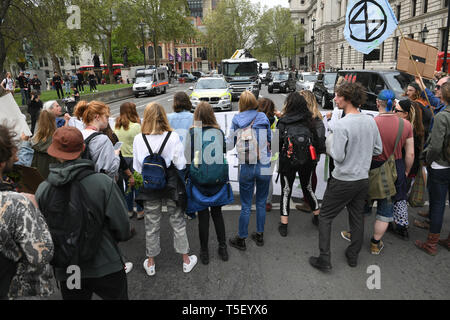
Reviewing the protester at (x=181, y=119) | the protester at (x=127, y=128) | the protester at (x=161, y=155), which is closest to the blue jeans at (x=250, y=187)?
the protester at (x=161, y=155)

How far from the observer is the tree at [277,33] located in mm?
75887

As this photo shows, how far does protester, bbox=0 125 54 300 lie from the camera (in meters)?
1.62

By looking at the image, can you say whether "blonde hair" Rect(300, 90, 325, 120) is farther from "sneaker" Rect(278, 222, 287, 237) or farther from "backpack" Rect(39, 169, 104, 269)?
"backpack" Rect(39, 169, 104, 269)

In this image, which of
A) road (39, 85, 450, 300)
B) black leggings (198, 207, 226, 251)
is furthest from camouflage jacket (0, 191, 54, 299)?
black leggings (198, 207, 226, 251)

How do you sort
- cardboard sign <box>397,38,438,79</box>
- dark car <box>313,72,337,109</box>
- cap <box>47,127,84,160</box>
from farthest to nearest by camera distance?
dark car <box>313,72,337,109</box>
cardboard sign <box>397,38,438,79</box>
cap <box>47,127,84,160</box>

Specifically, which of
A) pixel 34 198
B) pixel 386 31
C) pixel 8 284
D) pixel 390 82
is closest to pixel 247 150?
pixel 34 198

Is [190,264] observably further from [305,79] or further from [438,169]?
[305,79]

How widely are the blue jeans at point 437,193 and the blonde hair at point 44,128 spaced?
4201mm

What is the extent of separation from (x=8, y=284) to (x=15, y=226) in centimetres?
34

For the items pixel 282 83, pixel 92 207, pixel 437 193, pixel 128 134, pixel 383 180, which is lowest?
pixel 437 193

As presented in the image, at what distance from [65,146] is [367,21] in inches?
176

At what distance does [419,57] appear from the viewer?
4.66m

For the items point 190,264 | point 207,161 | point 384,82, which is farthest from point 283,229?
point 384,82

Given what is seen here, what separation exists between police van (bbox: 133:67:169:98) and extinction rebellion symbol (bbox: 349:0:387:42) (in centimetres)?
2544
